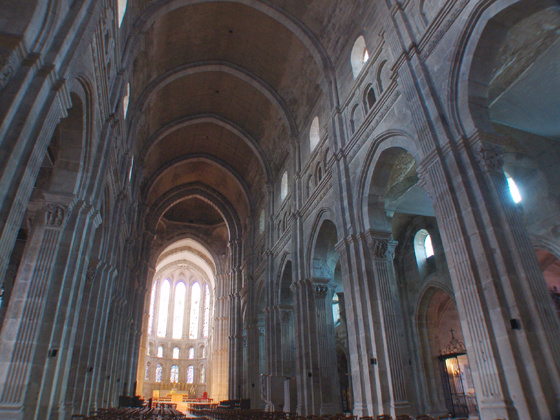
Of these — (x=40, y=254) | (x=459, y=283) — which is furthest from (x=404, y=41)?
(x=40, y=254)

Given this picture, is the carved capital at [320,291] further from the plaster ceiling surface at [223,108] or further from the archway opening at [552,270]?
the plaster ceiling surface at [223,108]

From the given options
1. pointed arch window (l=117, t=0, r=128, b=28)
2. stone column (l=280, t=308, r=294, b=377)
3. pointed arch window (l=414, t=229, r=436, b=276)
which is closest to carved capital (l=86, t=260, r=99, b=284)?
pointed arch window (l=117, t=0, r=128, b=28)

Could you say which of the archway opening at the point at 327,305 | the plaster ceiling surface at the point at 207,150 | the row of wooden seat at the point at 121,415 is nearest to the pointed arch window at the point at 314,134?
the archway opening at the point at 327,305

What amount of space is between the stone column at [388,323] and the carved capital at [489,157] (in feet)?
16.6

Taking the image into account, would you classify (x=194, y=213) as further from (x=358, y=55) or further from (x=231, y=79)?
(x=358, y=55)

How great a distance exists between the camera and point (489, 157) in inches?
323

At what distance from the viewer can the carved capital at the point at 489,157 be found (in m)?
8.18

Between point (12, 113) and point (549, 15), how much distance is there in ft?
39.9

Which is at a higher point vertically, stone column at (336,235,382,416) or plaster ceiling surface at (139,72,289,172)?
plaster ceiling surface at (139,72,289,172)

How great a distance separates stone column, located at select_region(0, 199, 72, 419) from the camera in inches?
304

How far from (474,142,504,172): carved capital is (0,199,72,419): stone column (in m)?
10.2

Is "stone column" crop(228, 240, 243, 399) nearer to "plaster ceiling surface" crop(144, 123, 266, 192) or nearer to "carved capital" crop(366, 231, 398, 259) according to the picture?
"plaster ceiling surface" crop(144, 123, 266, 192)

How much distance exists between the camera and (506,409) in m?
6.63

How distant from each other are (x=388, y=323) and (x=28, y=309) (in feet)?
31.7
